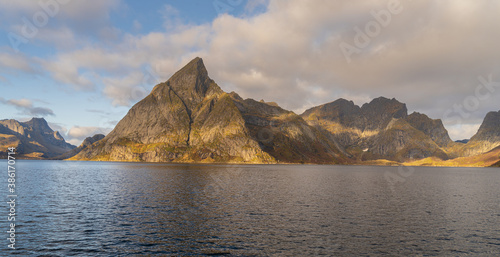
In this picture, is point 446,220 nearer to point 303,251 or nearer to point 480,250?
point 480,250

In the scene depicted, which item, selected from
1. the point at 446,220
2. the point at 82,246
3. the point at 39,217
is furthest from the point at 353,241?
the point at 39,217

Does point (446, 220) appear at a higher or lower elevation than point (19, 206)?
lower

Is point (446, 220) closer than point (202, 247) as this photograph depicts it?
No

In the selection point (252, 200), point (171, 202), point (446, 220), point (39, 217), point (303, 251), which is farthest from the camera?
point (252, 200)

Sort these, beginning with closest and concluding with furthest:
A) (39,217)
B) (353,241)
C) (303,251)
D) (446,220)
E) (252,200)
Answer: (303,251) → (353,241) → (39,217) → (446,220) → (252,200)

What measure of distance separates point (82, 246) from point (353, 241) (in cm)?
3417

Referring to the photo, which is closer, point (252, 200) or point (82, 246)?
point (82, 246)

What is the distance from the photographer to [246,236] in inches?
1490

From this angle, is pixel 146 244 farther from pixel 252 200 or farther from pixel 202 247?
pixel 252 200

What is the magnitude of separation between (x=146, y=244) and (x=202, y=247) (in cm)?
708

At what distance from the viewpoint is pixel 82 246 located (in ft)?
107

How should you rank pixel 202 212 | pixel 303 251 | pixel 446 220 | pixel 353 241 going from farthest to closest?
pixel 202 212, pixel 446 220, pixel 353 241, pixel 303 251

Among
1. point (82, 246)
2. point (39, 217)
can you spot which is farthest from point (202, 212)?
point (39, 217)

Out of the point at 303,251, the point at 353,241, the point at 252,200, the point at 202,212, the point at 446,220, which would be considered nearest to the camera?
the point at 303,251
